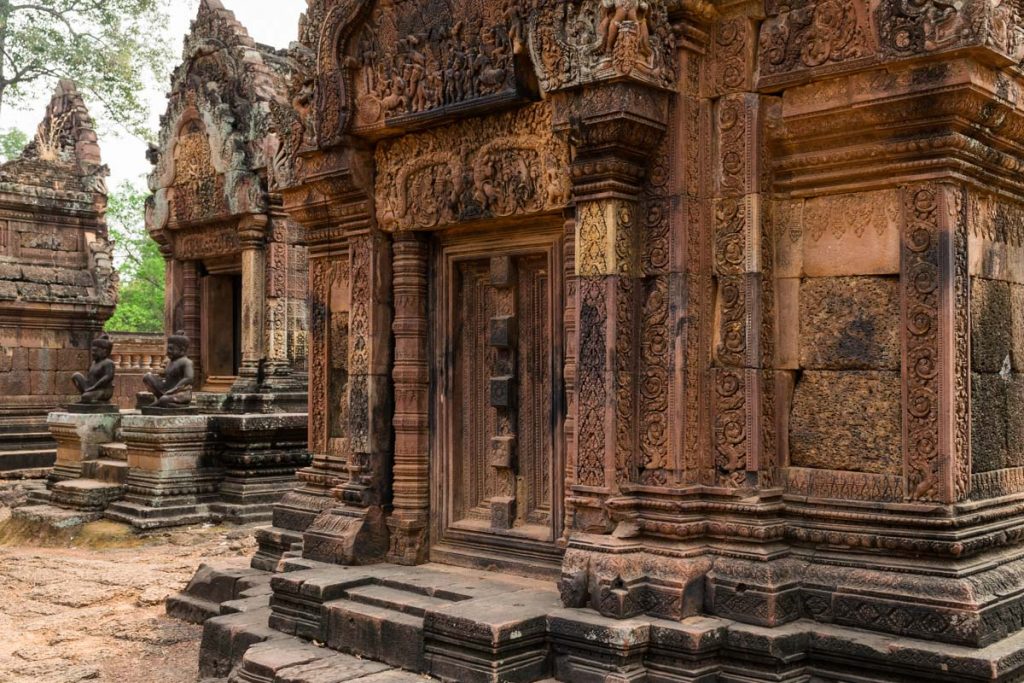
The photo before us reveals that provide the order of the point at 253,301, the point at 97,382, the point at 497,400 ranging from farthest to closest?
the point at 97,382 → the point at 253,301 → the point at 497,400

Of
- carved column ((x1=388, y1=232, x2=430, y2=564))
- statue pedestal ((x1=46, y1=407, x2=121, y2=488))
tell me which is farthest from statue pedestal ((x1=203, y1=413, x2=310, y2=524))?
carved column ((x1=388, y1=232, x2=430, y2=564))

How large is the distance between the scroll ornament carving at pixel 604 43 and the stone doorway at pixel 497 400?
1112mm

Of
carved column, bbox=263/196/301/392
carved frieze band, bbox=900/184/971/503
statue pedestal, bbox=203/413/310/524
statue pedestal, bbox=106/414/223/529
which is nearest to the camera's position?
carved frieze band, bbox=900/184/971/503

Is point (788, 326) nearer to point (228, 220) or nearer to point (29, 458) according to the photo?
point (228, 220)

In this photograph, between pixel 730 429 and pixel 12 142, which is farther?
pixel 12 142

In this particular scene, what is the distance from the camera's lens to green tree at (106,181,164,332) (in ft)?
130

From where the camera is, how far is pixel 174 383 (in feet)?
42.5

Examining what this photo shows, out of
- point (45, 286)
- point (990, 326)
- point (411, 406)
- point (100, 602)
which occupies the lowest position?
point (100, 602)

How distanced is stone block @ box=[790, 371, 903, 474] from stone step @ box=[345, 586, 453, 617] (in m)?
2.07

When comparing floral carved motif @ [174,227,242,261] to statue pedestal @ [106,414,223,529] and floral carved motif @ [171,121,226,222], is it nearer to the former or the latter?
floral carved motif @ [171,121,226,222]

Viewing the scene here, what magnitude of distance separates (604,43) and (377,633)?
130 inches

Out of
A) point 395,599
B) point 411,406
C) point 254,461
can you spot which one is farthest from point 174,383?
point 395,599

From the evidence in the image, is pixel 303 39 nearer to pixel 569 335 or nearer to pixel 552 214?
pixel 552 214

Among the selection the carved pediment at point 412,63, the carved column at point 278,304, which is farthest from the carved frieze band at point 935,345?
the carved column at point 278,304
